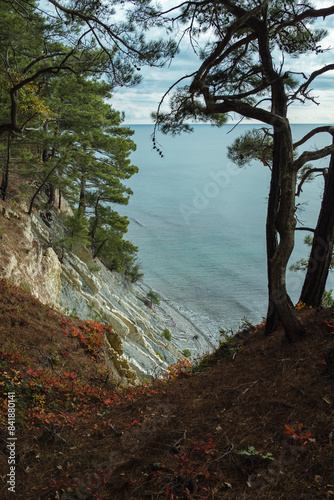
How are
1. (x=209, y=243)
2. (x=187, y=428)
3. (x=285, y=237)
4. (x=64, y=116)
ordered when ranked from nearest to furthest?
(x=187, y=428), (x=285, y=237), (x=64, y=116), (x=209, y=243)

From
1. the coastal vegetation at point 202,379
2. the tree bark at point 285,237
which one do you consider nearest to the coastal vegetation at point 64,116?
the coastal vegetation at point 202,379

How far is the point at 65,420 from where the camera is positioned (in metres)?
5.01

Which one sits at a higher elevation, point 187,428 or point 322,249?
point 322,249

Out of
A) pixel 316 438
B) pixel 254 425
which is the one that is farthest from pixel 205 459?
pixel 316 438

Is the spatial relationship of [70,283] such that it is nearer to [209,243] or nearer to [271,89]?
[271,89]

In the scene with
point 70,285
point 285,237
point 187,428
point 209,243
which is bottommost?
point 70,285

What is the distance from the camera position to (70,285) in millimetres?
14914

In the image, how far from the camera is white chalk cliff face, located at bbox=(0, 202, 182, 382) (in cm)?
1066

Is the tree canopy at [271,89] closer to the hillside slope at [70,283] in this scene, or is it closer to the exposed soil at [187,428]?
the exposed soil at [187,428]

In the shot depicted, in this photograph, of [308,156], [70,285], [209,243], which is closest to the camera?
[308,156]

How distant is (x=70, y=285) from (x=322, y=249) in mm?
10749

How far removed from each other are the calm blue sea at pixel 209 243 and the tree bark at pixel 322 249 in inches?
373

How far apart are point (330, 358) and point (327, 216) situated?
357 centimetres

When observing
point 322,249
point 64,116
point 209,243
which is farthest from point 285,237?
point 209,243
